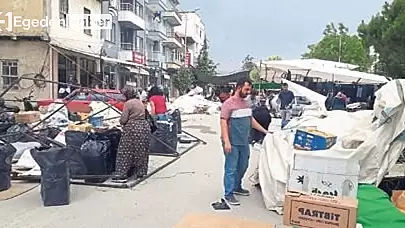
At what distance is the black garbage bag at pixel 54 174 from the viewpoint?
7.15 metres

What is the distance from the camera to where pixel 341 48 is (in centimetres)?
6019

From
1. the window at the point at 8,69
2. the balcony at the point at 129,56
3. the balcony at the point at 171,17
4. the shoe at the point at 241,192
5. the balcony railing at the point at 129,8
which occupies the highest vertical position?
the balcony at the point at 171,17

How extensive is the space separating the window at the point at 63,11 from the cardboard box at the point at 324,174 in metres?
21.6

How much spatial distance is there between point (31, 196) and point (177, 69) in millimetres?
55309

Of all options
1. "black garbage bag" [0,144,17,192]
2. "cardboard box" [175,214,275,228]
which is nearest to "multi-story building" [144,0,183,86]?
"black garbage bag" [0,144,17,192]

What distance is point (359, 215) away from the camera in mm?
5258

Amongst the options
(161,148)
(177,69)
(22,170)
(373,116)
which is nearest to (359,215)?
(373,116)

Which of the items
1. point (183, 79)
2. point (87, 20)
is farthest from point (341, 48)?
point (87, 20)

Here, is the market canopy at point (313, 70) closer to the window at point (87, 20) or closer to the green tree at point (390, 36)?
the green tree at point (390, 36)

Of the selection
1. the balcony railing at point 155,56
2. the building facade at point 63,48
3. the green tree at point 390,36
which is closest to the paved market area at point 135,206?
the building facade at point 63,48

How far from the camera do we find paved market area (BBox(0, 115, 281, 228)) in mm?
6531

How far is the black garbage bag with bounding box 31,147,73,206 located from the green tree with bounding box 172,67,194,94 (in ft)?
163

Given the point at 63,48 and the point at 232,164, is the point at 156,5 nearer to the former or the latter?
the point at 63,48

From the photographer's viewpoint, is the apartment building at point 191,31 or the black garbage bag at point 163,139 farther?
the apartment building at point 191,31
